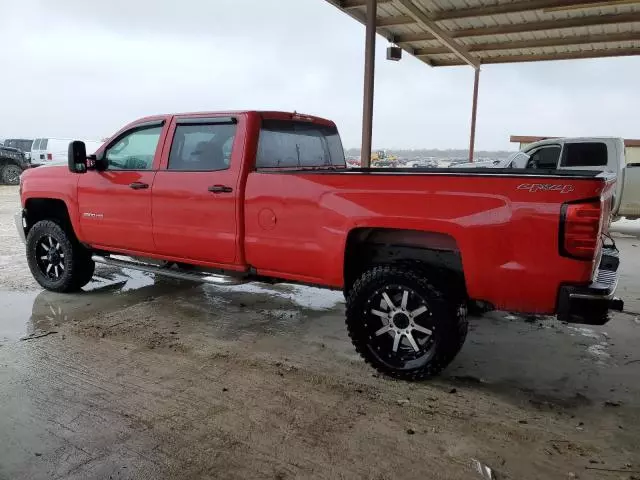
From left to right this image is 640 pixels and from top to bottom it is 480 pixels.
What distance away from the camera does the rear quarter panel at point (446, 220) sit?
2746mm

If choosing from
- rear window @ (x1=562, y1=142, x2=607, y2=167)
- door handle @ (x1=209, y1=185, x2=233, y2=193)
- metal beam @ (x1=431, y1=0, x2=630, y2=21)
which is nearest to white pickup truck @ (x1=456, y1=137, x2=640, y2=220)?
rear window @ (x1=562, y1=142, x2=607, y2=167)

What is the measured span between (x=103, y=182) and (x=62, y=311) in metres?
1.29

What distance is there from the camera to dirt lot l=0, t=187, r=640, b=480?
2377 millimetres

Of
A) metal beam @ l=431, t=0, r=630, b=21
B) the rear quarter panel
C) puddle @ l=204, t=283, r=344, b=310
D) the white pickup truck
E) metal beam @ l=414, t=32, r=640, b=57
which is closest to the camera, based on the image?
the rear quarter panel

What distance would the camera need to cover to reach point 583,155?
30.2ft

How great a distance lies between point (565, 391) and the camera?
3.16m

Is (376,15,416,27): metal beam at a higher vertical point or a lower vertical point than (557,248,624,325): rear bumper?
higher

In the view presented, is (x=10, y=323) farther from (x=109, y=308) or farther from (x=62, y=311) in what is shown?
(x=109, y=308)

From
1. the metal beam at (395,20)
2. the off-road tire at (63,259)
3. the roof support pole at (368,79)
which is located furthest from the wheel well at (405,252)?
the metal beam at (395,20)

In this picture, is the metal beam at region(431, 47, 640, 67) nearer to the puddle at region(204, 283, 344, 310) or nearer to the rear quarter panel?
the puddle at region(204, 283, 344, 310)

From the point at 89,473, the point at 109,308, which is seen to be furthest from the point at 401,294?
the point at 109,308

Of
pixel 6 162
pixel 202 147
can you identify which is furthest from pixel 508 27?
pixel 6 162

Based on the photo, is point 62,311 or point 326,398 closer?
point 326,398

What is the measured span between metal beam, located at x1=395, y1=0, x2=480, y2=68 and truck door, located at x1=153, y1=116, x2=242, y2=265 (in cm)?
640
